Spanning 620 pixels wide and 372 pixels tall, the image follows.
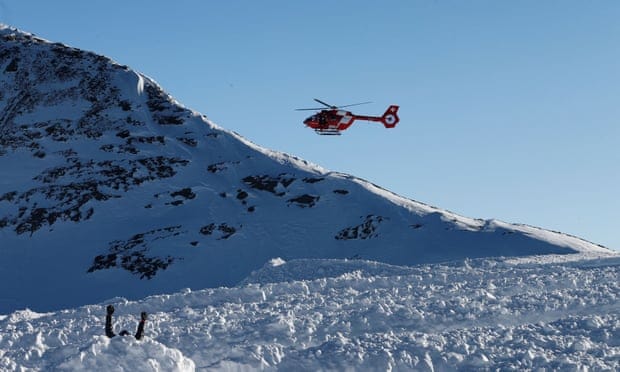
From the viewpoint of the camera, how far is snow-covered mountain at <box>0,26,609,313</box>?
6197cm

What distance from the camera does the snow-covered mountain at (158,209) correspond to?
61969mm

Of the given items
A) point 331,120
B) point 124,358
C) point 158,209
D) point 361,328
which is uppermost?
point 331,120

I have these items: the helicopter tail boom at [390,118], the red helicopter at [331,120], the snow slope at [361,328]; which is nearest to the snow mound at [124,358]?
the snow slope at [361,328]

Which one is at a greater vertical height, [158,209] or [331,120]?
[331,120]

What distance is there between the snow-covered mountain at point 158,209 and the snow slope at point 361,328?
29359mm

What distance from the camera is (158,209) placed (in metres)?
72.8

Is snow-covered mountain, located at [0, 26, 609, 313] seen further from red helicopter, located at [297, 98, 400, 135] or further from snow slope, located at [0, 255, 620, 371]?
snow slope, located at [0, 255, 620, 371]

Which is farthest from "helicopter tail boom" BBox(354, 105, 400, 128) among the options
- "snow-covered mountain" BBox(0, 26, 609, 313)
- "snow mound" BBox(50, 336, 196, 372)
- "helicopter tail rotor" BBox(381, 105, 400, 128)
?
"snow mound" BBox(50, 336, 196, 372)

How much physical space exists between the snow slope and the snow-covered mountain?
96.3 feet

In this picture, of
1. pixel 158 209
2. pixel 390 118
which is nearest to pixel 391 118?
pixel 390 118

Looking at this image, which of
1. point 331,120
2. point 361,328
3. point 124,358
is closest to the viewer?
point 124,358

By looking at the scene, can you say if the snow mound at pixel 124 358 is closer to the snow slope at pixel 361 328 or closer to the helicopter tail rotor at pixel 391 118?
the snow slope at pixel 361 328

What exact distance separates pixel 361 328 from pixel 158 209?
178 feet

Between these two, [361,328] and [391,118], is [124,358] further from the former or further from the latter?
[391,118]
